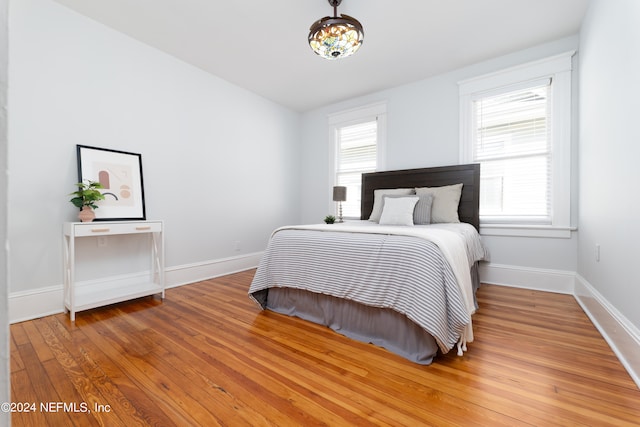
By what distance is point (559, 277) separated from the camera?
293 cm

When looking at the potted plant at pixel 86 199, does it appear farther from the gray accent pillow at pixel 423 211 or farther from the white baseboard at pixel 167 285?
the gray accent pillow at pixel 423 211

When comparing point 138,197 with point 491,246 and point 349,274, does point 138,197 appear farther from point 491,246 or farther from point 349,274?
point 491,246

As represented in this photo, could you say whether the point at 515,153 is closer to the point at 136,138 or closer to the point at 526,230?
the point at 526,230

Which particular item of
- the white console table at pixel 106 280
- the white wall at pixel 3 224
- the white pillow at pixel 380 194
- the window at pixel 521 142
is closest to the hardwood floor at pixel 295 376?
the white console table at pixel 106 280

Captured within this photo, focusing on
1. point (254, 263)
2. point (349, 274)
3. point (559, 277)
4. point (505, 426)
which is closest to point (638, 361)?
point (505, 426)

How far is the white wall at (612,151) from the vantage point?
5.10 ft

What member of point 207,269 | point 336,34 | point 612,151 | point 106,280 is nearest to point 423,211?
point 612,151

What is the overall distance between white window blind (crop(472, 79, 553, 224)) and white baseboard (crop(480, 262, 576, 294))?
0.53 metres

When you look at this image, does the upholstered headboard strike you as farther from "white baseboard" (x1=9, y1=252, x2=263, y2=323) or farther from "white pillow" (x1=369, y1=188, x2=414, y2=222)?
"white baseboard" (x1=9, y1=252, x2=263, y2=323)

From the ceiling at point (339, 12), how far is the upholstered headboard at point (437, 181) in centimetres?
127

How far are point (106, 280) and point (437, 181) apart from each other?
3.78m

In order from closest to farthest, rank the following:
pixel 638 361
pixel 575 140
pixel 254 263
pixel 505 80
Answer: pixel 638 361, pixel 575 140, pixel 505 80, pixel 254 263

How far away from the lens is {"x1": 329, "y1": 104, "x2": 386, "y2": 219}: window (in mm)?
4219

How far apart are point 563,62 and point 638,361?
2.90 metres
